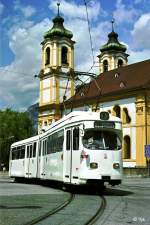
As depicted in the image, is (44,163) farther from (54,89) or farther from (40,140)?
(54,89)

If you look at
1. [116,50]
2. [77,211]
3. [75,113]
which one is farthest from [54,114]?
[77,211]

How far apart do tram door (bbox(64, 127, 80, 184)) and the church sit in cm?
3107

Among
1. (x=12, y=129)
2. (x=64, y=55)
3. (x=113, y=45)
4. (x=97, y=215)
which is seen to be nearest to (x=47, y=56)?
(x=64, y=55)

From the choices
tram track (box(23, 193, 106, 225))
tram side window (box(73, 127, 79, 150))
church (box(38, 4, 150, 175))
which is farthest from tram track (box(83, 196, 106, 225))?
church (box(38, 4, 150, 175))

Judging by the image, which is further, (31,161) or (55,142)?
(31,161)

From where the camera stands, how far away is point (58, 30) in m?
74.6

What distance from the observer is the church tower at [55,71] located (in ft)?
241

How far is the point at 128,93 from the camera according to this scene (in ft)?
194

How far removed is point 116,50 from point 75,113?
62420 millimetres

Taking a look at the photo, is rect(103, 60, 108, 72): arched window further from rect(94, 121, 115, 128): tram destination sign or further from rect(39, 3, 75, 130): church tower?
rect(94, 121, 115, 128): tram destination sign

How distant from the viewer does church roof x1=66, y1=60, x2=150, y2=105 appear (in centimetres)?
5919

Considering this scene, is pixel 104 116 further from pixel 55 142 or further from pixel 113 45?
pixel 113 45

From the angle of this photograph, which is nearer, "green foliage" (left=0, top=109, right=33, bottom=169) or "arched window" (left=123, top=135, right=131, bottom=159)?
"arched window" (left=123, top=135, right=131, bottom=159)

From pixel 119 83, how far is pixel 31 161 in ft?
120
